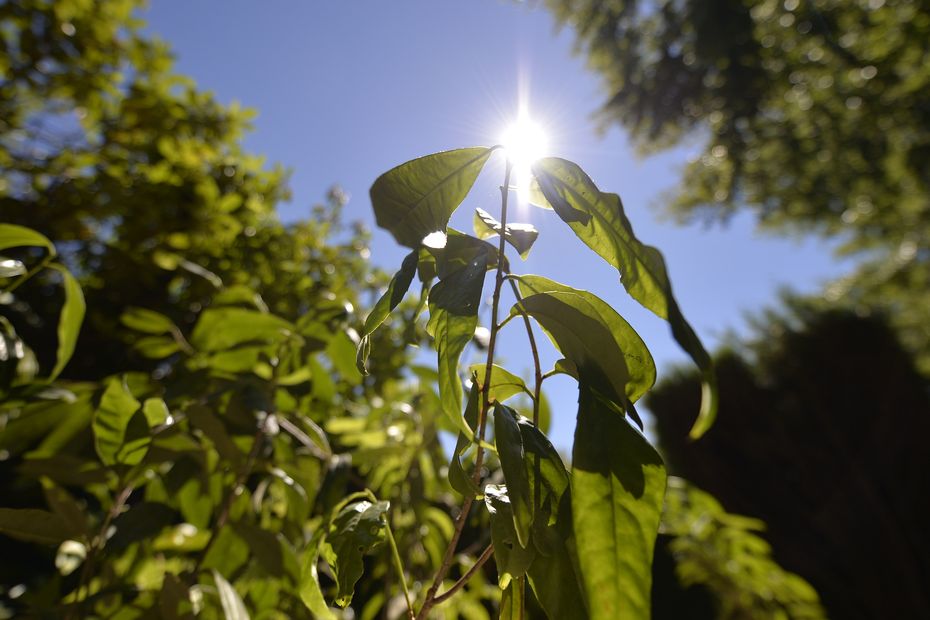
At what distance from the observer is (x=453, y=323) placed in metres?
0.31

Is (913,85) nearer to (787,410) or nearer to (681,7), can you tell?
(681,7)

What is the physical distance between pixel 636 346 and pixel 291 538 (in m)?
0.65

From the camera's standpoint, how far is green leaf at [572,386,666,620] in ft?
0.85

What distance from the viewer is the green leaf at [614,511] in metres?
0.26

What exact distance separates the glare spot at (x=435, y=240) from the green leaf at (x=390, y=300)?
0.04ft

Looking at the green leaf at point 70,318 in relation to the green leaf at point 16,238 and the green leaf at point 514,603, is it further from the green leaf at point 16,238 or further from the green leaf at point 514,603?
the green leaf at point 514,603

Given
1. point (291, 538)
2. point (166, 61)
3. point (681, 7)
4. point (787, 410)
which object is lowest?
point (291, 538)

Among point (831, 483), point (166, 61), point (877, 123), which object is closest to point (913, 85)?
point (877, 123)

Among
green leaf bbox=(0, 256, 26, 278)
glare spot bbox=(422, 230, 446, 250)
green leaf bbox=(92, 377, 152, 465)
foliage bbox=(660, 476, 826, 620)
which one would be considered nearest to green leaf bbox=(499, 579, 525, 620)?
glare spot bbox=(422, 230, 446, 250)

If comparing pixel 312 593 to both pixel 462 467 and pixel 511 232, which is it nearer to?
pixel 462 467

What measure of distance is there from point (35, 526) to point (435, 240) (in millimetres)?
499

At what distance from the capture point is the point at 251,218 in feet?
4.56

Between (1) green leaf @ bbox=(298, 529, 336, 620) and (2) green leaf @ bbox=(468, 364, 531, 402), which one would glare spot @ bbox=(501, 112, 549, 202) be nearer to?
(2) green leaf @ bbox=(468, 364, 531, 402)

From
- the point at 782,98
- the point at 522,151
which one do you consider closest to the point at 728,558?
the point at 522,151
